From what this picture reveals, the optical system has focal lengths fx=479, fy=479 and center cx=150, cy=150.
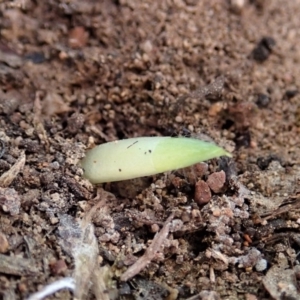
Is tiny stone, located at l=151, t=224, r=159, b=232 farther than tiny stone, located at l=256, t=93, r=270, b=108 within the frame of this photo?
No

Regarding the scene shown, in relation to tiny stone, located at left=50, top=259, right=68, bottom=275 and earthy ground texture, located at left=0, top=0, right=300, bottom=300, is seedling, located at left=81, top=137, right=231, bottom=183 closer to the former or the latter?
earthy ground texture, located at left=0, top=0, right=300, bottom=300

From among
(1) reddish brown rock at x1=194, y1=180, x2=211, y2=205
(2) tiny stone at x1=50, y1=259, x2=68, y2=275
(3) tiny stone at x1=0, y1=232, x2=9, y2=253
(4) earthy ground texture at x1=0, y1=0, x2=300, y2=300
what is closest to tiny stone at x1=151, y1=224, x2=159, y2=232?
(4) earthy ground texture at x1=0, y1=0, x2=300, y2=300

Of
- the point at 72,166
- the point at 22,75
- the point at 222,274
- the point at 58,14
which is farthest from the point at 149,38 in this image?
the point at 222,274

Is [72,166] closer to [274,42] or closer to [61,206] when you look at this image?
[61,206]

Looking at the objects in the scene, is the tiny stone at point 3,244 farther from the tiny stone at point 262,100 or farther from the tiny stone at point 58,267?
the tiny stone at point 262,100

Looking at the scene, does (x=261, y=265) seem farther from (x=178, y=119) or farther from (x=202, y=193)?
(x=178, y=119)

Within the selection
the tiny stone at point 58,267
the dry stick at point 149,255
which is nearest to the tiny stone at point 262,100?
the dry stick at point 149,255
